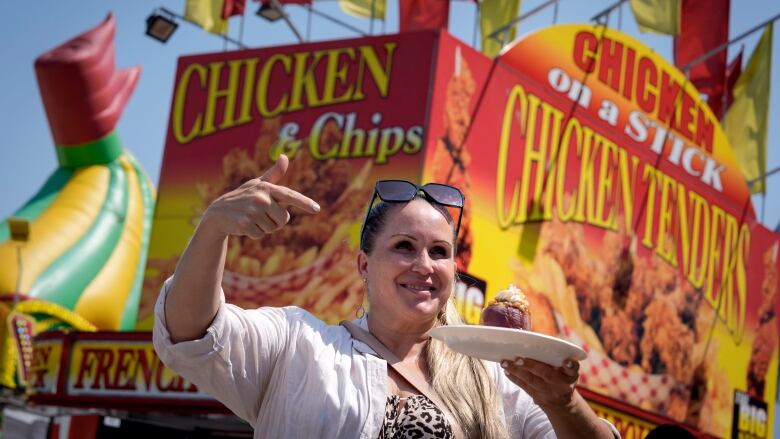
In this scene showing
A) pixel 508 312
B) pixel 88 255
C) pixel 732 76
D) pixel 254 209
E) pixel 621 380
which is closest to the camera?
pixel 254 209

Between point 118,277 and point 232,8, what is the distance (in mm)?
8286

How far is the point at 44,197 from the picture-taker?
22922 millimetres

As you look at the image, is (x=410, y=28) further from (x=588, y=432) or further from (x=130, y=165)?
(x=588, y=432)

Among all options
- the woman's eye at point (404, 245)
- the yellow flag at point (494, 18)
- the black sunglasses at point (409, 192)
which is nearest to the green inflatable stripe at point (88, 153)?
the yellow flag at point (494, 18)

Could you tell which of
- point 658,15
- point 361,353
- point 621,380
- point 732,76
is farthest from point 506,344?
point 732,76

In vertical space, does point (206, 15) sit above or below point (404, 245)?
above

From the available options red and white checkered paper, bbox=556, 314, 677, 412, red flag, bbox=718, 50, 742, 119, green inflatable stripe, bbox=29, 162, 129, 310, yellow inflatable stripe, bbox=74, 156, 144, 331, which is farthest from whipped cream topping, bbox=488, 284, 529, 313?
yellow inflatable stripe, bbox=74, 156, 144, 331

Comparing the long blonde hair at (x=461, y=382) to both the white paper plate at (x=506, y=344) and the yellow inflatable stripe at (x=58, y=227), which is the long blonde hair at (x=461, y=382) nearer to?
the white paper plate at (x=506, y=344)

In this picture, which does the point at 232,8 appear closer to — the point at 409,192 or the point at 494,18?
→ the point at 494,18

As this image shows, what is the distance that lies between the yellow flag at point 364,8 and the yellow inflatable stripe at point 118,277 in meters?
8.98

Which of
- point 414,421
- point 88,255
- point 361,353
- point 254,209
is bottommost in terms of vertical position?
point 88,255

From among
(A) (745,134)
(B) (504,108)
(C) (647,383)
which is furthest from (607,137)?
(A) (745,134)

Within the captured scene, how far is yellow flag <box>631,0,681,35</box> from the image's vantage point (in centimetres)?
1547

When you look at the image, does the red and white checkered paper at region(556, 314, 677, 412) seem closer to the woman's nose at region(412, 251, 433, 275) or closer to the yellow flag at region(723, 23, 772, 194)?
the yellow flag at region(723, 23, 772, 194)
